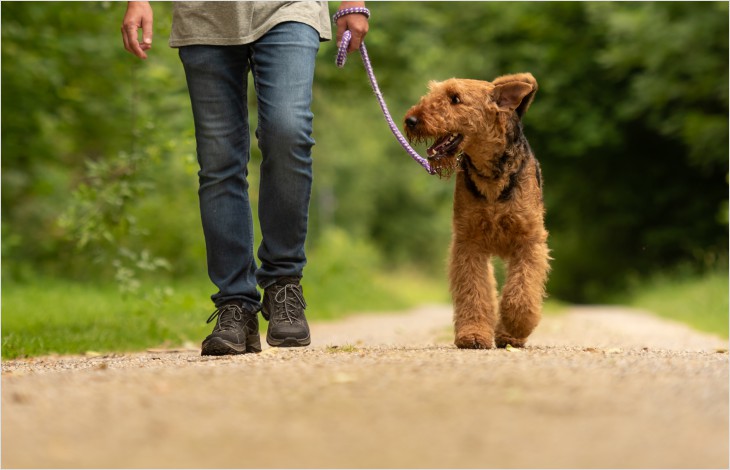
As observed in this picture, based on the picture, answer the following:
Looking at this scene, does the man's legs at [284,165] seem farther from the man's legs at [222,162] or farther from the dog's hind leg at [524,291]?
the dog's hind leg at [524,291]

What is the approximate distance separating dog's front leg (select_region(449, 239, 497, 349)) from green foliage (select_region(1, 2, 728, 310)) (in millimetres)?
2379

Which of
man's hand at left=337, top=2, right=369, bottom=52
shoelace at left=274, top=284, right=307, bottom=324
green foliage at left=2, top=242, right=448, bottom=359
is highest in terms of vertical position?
man's hand at left=337, top=2, right=369, bottom=52

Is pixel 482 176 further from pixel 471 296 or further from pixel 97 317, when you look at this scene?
pixel 97 317

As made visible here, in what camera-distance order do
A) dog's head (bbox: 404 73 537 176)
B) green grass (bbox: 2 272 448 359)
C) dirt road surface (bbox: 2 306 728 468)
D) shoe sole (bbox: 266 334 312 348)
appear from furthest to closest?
green grass (bbox: 2 272 448 359), dog's head (bbox: 404 73 537 176), shoe sole (bbox: 266 334 312 348), dirt road surface (bbox: 2 306 728 468)

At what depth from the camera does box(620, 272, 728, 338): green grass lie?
10.1 m

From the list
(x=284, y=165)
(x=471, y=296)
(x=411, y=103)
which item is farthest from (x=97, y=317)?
(x=411, y=103)

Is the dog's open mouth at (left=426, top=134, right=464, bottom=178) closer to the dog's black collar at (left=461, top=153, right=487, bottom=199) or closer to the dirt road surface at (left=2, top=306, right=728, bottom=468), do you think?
the dog's black collar at (left=461, top=153, right=487, bottom=199)

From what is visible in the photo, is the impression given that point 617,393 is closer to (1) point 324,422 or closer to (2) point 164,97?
(1) point 324,422

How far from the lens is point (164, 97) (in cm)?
1142

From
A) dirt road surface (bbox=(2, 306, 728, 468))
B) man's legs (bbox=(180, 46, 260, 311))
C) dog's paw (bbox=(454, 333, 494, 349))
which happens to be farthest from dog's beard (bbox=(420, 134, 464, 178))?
dirt road surface (bbox=(2, 306, 728, 468))

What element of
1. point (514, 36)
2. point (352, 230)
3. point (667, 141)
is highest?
point (514, 36)

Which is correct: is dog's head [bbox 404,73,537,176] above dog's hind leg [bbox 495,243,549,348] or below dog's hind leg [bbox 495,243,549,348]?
above

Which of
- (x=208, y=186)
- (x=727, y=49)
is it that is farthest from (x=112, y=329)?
(x=727, y=49)

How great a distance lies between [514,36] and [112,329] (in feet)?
49.1
